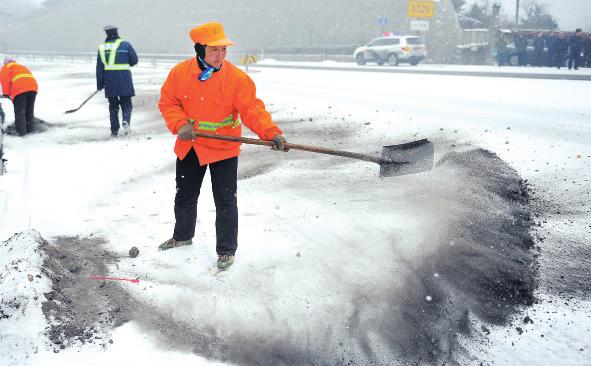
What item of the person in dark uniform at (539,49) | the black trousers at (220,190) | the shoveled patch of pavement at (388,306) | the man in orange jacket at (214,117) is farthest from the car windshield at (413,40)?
the black trousers at (220,190)

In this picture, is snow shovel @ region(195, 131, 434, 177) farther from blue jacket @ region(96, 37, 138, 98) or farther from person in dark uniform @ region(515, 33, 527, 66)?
person in dark uniform @ region(515, 33, 527, 66)

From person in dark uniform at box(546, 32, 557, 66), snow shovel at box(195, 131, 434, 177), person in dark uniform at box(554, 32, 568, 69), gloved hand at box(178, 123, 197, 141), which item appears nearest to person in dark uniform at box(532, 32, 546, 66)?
person in dark uniform at box(546, 32, 557, 66)

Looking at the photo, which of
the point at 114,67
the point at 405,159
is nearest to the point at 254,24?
the point at 114,67

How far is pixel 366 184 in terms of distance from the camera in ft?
19.0

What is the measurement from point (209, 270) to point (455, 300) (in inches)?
70.9

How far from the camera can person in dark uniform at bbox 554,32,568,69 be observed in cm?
2017

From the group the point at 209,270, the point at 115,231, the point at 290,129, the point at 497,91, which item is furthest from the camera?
the point at 497,91

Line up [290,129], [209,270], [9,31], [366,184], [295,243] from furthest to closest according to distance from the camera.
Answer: [9,31], [290,129], [366,184], [295,243], [209,270]

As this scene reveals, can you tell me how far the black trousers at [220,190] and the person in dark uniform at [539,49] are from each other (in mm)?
21675

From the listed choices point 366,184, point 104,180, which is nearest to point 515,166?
point 366,184

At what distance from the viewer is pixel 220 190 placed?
3875mm

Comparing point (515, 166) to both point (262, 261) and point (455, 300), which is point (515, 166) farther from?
point (262, 261)

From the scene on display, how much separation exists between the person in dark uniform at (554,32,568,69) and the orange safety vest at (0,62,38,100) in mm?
18594

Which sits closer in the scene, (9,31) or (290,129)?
(290,129)
